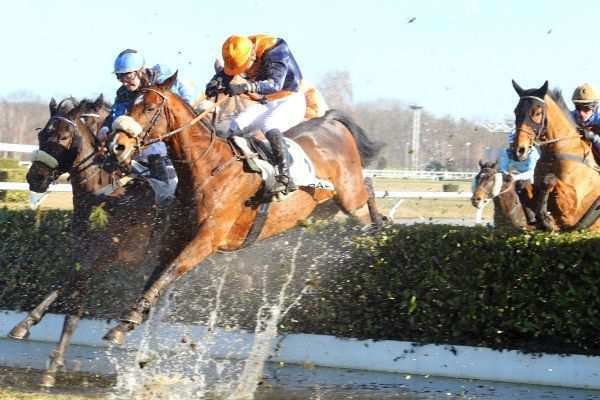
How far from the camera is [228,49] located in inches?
320

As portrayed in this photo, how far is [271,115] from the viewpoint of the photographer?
347 inches

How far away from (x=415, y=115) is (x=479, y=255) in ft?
45.3

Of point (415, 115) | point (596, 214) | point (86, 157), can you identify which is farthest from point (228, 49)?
point (415, 115)

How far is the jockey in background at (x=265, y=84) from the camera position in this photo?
806 centimetres

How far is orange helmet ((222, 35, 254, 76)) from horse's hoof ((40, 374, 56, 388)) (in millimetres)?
2716

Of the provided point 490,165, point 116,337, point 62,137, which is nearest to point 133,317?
point 116,337

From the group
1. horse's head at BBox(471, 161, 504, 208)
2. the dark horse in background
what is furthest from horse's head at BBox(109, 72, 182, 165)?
horse's head at BBox(471, 161, 504, 208)

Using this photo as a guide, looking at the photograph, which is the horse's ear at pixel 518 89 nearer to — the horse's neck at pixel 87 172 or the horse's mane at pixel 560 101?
the horse's mane at pixel 560 101

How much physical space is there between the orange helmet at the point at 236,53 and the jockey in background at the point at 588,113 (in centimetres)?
355

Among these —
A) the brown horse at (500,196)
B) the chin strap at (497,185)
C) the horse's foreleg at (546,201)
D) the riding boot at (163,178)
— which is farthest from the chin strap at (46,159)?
the chin strap at (497,185)

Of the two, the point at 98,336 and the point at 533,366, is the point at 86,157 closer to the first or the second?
the point at 98,336

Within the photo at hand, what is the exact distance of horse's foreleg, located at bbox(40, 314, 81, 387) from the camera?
23.5 feet

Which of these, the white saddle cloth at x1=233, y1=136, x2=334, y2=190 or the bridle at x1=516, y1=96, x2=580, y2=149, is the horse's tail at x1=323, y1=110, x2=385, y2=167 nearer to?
the white saddle cloth at x1=233, y1=136, x2=334, y2=190

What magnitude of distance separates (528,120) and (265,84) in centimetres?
259
